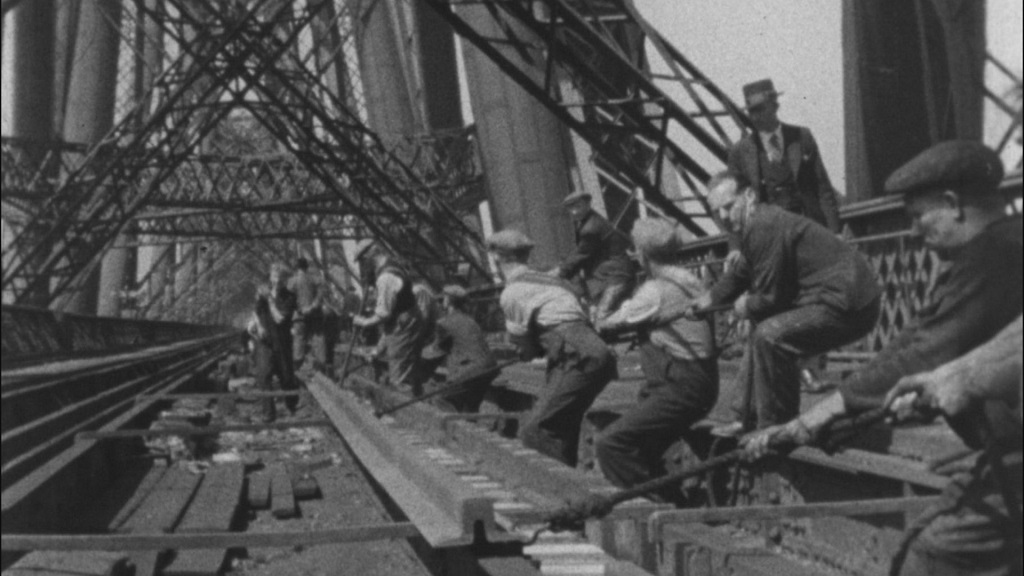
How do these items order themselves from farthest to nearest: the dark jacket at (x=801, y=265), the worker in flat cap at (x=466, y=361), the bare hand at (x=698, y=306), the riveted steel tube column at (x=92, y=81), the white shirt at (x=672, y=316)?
1. the riveted steel tube column at (x=92, y=81)
2. the worker in flat cap at (x=466, y=361)
3. the white shirt at (x=672, y=316)
4. the bare hand at (x=698, y=306)
5. the dark jacket at (x=801, y=265)

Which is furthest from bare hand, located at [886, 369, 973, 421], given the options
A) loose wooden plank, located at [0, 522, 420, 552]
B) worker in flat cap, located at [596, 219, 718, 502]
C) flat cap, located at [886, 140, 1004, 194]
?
worker in flat cap, located at [596, 219, 718, 502]

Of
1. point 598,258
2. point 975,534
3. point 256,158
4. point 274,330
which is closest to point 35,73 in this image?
point 274,330

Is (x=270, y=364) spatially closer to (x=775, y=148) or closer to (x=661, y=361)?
(x=775, y=148)

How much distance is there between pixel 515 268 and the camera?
9.23 m

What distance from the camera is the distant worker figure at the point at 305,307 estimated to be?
73.8 feet

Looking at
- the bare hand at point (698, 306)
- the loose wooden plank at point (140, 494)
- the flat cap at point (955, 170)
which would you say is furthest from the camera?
the loose wooden plank at point (140, 494)

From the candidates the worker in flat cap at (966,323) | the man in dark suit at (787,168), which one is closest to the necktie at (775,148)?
the man in dark suit at (787,168)

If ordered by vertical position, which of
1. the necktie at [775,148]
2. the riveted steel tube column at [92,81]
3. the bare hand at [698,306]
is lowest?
the bare hand at [698,306]

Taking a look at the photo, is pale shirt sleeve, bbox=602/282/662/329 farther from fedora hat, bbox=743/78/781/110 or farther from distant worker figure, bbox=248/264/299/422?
A: distant worker figure, bbox=248/264/299/422

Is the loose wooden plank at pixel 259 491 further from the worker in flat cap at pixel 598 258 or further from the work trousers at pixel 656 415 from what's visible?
the work trousers at pixel 656 415

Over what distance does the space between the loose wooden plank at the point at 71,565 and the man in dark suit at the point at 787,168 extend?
4.19 meters

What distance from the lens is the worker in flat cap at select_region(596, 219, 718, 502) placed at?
301 inches

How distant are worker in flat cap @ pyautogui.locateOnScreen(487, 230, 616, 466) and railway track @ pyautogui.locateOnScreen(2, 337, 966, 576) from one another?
0.24 metres

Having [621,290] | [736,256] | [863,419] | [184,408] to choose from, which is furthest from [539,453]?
[184,408]
